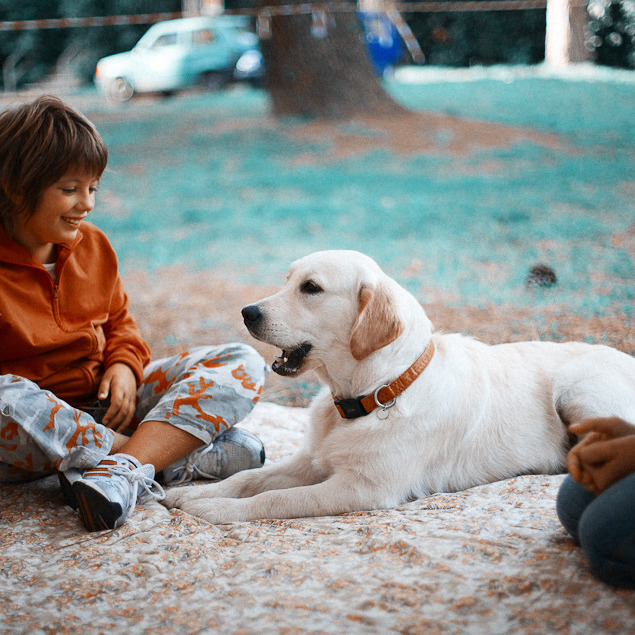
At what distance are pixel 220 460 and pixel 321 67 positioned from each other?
19.5 ft

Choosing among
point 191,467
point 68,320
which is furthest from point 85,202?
point 191,467

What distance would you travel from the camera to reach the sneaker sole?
201cm

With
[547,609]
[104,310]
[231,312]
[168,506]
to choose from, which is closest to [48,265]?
[104,310]

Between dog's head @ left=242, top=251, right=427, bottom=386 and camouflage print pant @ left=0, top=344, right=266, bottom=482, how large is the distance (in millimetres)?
242

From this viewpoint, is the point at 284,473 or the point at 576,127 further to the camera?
the point at 576,127

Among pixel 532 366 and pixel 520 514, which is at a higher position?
pixel 532 366

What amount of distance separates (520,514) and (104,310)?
1.61m

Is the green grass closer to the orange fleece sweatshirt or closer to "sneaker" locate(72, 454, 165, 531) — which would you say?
the orange fleece sweatshirt

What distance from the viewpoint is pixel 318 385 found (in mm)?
3773

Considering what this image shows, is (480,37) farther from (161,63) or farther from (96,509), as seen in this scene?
(96,509)

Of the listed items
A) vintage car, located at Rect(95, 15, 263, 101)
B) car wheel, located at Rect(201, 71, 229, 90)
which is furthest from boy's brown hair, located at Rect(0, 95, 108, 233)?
car wheel, located at Rect(201, 71, 229, 90)

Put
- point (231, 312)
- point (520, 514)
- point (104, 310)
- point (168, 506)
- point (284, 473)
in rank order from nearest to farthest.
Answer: point (520, 514) → point (168, 506) → point (284, 473) → point (104, 310) → point (231, 312)

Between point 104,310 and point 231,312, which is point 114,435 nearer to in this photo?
point 104,310

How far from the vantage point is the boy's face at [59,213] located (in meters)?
2.31
